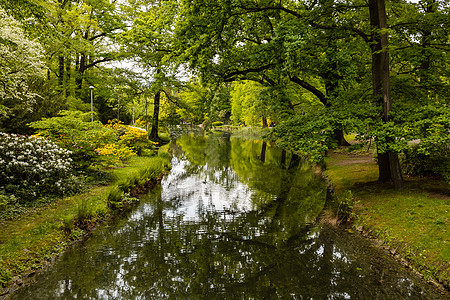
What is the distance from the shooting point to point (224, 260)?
6379 millimetres

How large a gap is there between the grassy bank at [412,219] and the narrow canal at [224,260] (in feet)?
1.45

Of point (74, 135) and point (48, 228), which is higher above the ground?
point (74, 135)

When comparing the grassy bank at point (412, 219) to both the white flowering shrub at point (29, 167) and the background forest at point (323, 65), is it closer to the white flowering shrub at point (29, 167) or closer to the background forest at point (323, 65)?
the background forest at point (323, 65)

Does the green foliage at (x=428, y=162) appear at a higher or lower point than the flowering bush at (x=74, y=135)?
lower

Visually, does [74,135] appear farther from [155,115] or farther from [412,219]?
[155,115]

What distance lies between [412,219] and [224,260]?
16.8 feet

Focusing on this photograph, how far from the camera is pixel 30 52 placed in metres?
16.4

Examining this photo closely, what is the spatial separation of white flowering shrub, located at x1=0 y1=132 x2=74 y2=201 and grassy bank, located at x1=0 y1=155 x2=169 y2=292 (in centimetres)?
75

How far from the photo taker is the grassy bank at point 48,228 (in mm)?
5418

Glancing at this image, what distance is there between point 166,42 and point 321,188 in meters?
10.5

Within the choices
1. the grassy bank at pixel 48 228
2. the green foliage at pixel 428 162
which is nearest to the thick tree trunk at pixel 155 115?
the grassy bank at pixel 48 228

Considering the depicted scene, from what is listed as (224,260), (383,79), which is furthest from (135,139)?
(383,79)

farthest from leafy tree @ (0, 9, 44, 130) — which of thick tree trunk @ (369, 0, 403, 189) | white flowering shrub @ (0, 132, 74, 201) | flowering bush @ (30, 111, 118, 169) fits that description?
thick tree trunk @ (369, 0, 403, 189)

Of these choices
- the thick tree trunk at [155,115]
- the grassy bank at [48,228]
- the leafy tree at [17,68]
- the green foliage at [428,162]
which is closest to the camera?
the grassy bank at [48,228]
